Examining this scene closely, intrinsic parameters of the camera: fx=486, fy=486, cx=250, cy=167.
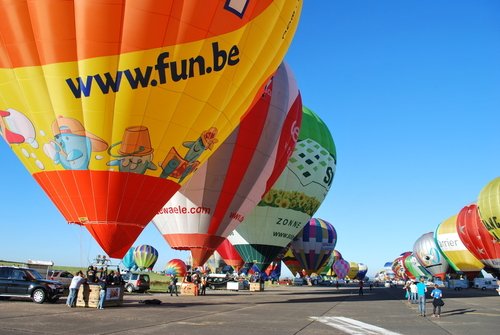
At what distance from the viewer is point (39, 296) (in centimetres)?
1747

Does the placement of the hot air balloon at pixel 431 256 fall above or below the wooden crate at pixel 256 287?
above

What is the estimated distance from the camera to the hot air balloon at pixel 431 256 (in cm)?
6581

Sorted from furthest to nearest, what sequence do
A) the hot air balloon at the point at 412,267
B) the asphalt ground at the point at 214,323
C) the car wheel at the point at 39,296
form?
the hot air balloon at the point at 412,267, the car wheel at the point at 39,296, the asphalt ground at the point at 214,323

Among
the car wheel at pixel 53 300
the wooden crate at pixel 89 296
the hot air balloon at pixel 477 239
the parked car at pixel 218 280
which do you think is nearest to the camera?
the wooden crate at pixel 89 296

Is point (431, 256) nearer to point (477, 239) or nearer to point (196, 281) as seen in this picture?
point (477, 239)

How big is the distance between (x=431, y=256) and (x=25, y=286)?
199ft

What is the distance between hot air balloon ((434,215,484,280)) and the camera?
59016 mm

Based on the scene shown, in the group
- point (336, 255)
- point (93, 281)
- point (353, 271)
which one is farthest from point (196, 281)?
point (353, 271)

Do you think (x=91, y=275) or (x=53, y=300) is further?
(x=53, y=300)

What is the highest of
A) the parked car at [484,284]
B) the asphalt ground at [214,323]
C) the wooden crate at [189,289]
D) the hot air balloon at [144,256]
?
the hot air balloon at [144,256]

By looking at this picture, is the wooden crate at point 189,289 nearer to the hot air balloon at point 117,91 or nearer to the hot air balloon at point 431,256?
the hot air balloon at point 117,91

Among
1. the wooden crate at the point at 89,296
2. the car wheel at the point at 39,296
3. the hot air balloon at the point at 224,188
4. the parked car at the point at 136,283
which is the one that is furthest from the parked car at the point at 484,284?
the car wheel at the point at 39,296

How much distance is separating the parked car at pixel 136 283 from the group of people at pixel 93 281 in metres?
11.0

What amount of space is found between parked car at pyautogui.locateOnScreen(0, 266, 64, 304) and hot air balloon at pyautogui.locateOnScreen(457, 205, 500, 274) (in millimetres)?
44467
